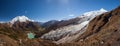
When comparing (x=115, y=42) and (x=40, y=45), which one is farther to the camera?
(x=115, y=42)

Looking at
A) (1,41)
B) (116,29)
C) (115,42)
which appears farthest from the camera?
(116,29)

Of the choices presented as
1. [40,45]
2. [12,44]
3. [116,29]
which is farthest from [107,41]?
[12,44]

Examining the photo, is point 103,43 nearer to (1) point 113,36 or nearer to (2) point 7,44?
(1) point 113,36

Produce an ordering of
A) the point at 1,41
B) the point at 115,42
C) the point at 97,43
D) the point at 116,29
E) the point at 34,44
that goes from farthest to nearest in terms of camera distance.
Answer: the point at 116,29 < the point at 97,43 < the point at 115,42 < the point at 34,44 < the point at 1,41

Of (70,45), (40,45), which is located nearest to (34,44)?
(40,45)

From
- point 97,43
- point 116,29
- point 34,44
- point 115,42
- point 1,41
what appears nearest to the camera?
point 1,41

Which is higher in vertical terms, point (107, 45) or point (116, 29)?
point (116, 29)

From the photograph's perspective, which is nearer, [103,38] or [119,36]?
[119,36]

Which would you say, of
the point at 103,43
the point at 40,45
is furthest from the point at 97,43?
the point at 40,45

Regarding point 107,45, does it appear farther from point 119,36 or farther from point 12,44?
point 12,44
